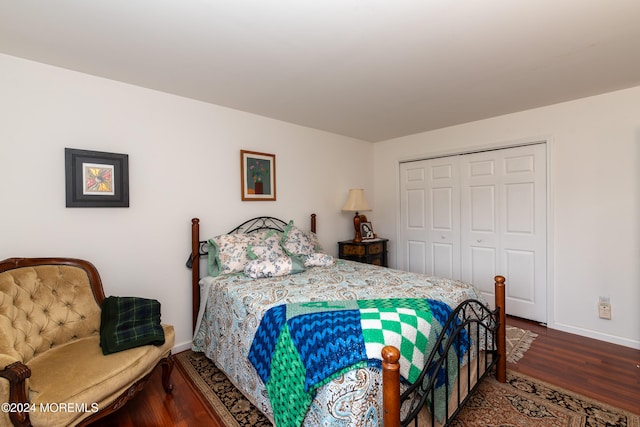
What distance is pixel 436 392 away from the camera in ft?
5.43

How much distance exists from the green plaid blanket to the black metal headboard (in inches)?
29.8

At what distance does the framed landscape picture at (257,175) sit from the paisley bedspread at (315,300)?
3.25 feet

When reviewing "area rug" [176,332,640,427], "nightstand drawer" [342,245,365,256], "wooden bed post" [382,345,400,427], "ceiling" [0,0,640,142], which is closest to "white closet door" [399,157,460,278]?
"nightstand drawer" [342,245,365,256]

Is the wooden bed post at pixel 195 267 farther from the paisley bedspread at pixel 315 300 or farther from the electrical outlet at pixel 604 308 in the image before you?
the electrical outlet at pixel 604 308

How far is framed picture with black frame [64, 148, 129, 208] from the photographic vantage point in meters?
2.21

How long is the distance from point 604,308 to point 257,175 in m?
3.63

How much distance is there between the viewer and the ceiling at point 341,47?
1566mm

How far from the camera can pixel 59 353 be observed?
5.72ft

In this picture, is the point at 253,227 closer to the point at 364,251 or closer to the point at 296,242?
the point at 296,242

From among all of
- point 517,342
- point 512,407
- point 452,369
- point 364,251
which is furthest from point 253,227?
point 517,342

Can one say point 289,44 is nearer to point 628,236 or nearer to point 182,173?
point 182,173

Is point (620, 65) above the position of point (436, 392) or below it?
above

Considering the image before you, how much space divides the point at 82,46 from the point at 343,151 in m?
2.99

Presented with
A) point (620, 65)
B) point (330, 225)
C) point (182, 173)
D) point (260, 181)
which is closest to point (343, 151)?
point (330, 225)
